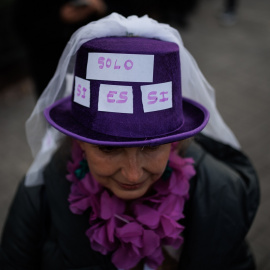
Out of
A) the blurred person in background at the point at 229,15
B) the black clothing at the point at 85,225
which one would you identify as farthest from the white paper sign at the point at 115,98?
the blurred person in background at the point at 229,15

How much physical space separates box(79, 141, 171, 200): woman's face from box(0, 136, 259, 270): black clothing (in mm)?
298

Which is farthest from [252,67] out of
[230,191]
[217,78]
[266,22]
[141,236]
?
[141,236]

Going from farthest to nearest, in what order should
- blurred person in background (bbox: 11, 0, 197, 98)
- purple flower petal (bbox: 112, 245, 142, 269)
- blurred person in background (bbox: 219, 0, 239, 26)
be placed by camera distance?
blurred person in background (bbox: 219, 0, 239, 26) → blurred person in background (bbox: 11, 0, 197, 98) → purple flower petal (bbox: 112, 245, 142, 269)

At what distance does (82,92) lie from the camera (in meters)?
1.36

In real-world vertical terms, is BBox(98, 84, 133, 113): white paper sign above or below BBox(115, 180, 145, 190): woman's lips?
above

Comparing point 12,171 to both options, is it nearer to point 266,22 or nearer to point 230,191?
point 230,191

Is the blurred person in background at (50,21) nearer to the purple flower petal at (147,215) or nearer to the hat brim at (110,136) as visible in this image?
the hat brim at (110,136)

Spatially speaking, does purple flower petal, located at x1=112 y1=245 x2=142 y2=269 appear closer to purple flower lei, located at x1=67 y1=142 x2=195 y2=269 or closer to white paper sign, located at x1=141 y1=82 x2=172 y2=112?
purple flower lei, located at x1=67 y1=142 x2=195 y2=269

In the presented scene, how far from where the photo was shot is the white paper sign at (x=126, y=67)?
1.27 meters

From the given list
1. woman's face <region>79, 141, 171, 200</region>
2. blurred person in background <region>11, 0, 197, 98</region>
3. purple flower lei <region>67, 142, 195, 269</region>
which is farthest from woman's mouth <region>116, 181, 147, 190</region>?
blurred person in background <region>11, 0, 197, 98</region>

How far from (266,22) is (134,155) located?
651 centimetres

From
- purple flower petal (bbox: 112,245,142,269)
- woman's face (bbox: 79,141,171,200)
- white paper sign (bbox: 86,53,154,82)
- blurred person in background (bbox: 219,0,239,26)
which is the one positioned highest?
white paper sign (bbox: 86,53,154,82)

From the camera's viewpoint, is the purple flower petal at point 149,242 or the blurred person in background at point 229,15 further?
the blurred person in background at point 229,15

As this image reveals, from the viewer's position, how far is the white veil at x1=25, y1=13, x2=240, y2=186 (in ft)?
4.76
